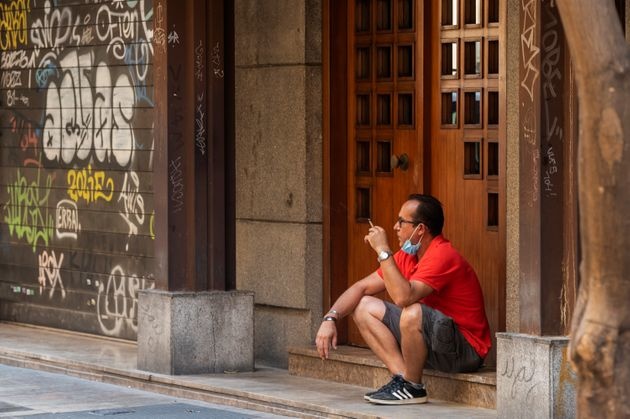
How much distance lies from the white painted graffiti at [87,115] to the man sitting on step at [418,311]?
355 cm

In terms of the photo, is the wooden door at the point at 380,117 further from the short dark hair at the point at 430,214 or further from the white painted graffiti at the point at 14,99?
the white painted graffiti at the point at 14,99

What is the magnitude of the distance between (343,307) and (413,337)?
64cm

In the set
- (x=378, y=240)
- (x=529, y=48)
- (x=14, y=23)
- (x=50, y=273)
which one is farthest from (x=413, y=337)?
(x=14, y=23)

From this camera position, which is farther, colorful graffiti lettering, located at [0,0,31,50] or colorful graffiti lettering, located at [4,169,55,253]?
→ colorful graffiti lettering, located at [0,0,31,50]

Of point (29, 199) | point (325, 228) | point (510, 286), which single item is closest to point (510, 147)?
point (510, 286)

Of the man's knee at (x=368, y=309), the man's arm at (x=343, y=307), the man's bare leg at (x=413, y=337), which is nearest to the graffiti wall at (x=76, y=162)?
the man's arm at (x=343, y=307)

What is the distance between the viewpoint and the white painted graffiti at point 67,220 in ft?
45.2

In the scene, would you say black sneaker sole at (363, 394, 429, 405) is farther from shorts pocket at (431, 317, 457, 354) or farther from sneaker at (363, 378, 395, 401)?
A: shorts pocket at (431, 317, 457, 354)

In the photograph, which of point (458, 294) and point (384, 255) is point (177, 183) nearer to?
point (384, 255)

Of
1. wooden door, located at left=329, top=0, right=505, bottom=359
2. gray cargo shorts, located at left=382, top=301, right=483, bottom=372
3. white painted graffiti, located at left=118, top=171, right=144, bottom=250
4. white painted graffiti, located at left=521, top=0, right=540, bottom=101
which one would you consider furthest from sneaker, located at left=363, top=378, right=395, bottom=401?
white painted graffiti, located at left=118, top=171, right=144, bottom=250

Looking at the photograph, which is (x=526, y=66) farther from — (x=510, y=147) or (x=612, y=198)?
(x=612, y=198)

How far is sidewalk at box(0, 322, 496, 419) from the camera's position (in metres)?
9.85

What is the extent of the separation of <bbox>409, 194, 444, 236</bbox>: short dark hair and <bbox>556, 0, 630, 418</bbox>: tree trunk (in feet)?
14.4

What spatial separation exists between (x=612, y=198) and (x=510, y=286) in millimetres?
4538
